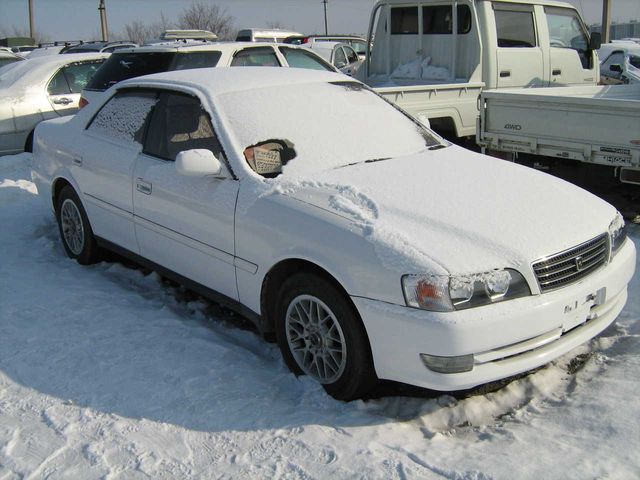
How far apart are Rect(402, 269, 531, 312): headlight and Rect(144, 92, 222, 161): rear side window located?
1795 millimetres

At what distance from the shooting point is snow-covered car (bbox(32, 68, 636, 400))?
3.10 m

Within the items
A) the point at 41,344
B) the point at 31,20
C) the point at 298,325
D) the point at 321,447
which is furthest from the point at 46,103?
the point at 31,20

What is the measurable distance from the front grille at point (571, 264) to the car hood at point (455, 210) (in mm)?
42

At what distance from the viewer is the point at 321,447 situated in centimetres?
306

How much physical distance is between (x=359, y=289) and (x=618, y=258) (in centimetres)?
156

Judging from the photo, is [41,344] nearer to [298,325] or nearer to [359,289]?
[298,325]

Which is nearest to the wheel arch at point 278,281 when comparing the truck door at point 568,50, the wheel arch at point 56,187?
the wheel arch at point 56,187

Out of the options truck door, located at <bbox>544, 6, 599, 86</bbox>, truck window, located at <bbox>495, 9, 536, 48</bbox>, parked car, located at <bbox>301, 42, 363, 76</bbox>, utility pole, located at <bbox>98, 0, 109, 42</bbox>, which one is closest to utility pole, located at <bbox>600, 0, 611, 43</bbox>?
parked car, located at <bbox>301, 42, 363, 76</bbox>

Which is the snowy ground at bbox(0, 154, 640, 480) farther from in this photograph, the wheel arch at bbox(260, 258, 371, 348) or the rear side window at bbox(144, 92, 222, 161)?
the rear side window at bbox(144, 92, 222, 161)

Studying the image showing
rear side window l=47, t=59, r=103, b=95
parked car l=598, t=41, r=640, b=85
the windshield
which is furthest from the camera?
parked car l=598, t=41, r=640, b=85

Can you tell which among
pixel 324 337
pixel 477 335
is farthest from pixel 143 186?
pixel 477 335

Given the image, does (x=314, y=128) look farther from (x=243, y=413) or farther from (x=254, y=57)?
(x=254, y=57)

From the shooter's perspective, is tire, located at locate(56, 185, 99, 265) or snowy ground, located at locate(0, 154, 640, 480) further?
tire, located at locate(56, 185, 99, 265)

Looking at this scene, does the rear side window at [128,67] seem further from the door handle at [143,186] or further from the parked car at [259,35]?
the parked car at [259,35]
